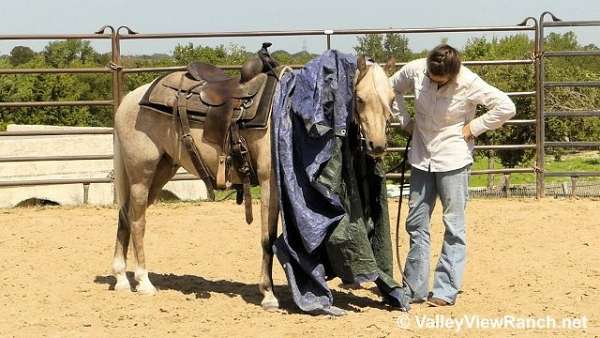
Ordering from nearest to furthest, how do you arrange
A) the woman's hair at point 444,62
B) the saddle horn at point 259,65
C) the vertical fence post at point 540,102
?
the woman's hair at point 444,62 → the saddle horn at point 259,65 → the vertical fence post at point 540,102

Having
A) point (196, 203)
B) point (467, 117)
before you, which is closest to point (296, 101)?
point (467, 117)

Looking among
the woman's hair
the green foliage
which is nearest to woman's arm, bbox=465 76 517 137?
the woman's hair

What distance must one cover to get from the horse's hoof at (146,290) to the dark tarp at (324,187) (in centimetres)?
101

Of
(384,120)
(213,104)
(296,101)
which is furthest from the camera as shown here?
(213,104)

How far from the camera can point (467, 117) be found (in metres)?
4.94

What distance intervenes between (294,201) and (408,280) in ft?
2.93

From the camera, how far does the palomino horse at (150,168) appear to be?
5.11 m

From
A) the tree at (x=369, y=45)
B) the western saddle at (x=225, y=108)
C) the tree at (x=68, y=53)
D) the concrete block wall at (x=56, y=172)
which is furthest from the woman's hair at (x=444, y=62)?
the tree at (x=68, y=53)

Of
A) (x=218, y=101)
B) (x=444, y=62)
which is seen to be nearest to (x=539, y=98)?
(x=444, y=62)

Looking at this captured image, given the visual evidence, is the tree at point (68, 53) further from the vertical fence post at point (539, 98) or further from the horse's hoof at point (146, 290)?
the horse's hoof at point (146, 290)

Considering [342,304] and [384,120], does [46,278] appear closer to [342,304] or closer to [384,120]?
[342,304]

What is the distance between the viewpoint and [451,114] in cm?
486

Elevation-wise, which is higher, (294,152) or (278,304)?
(294,152)

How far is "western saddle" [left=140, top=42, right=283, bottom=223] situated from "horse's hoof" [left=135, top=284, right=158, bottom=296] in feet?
2.49
